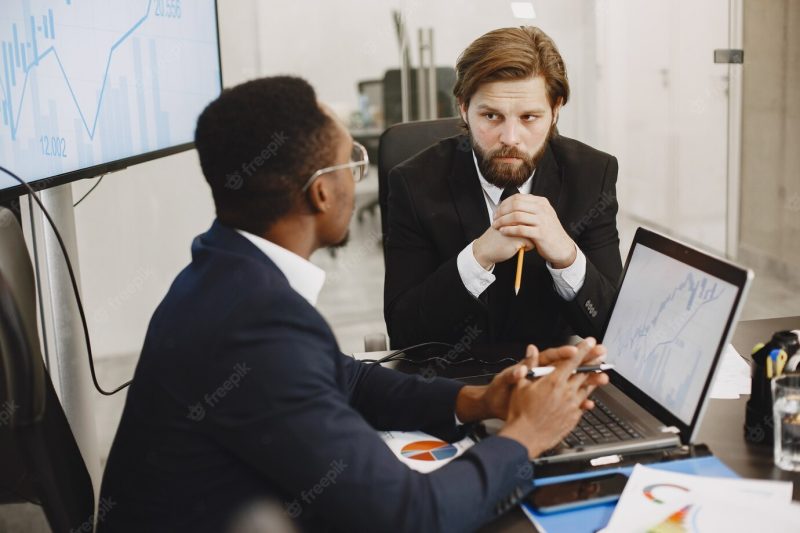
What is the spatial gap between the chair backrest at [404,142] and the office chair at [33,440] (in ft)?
3.70

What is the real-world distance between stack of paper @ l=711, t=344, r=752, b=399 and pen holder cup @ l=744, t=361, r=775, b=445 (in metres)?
0.10

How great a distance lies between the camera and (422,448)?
46.8 inches

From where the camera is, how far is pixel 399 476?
3.01ft

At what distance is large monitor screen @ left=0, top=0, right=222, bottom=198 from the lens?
158 cm

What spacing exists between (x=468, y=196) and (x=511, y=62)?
0.31 m

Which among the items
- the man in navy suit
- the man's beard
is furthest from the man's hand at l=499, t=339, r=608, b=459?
the man's beard

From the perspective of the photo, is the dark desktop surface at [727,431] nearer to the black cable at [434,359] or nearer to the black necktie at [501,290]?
the black cable at [434,359]

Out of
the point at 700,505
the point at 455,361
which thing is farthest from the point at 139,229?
the point at 700,505

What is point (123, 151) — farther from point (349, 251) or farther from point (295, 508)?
point (349, 251)

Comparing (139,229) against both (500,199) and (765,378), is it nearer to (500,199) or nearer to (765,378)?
(500,199)

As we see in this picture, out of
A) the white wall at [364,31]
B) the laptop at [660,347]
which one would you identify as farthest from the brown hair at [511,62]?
the white wall at [364,31]

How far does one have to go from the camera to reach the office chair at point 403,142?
2117 millimetres

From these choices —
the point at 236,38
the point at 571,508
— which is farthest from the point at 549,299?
the point at 236,38

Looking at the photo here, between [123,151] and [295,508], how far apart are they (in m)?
1.34
